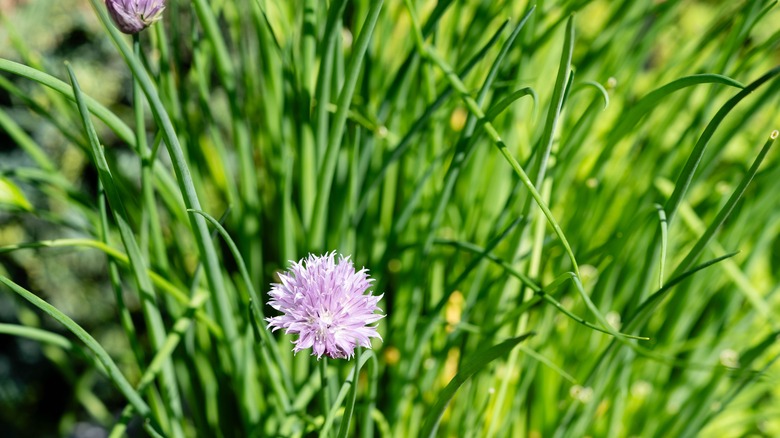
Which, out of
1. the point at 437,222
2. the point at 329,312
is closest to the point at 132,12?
the point at 329,312

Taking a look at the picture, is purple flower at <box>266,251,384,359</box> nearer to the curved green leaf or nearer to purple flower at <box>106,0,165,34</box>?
the curved green leaf

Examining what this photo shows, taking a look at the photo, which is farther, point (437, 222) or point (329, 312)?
point (437, 222)

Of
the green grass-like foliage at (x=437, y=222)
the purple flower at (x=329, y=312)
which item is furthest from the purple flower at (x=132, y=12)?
the purple flower at (x=329, y=312)

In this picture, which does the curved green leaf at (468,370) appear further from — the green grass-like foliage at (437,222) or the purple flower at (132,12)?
the purple flower at (132,12)

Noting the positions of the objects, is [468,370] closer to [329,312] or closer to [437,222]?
[329,312]

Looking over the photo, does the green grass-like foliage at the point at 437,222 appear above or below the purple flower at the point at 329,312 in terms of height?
above

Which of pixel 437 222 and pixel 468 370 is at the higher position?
pixel 437 222
